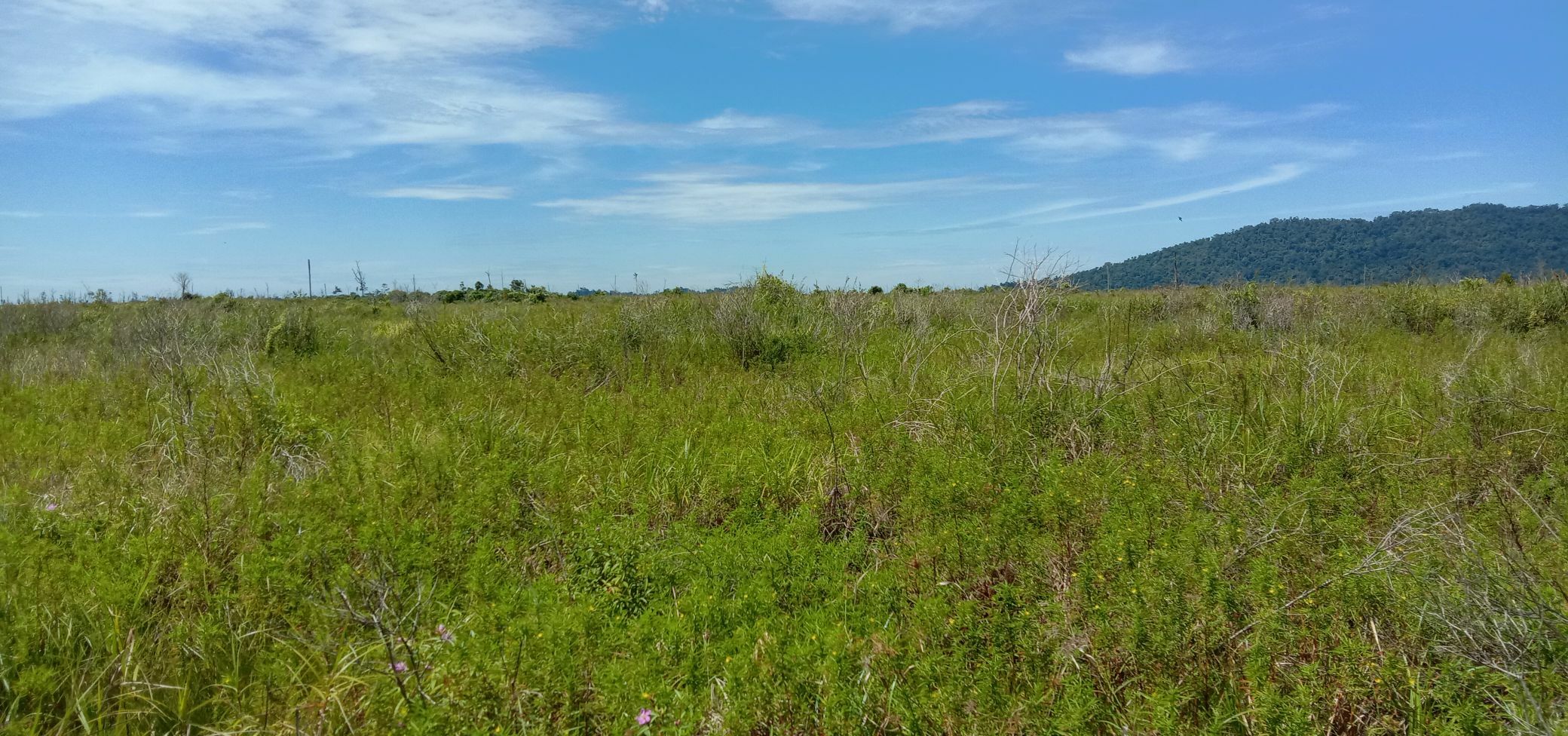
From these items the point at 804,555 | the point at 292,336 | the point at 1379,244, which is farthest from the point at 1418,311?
the point at 1379,244

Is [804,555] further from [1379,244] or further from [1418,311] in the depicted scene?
[1379,244]

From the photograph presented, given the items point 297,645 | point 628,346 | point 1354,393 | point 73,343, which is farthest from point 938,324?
point 73,343

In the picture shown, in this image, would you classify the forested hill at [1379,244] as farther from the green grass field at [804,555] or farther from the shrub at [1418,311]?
the green grass field at [804,555]

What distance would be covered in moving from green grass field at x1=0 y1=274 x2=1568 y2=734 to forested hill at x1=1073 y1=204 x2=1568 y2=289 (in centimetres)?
9843

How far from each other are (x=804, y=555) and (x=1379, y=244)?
14254cm

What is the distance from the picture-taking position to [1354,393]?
6363 millimetres

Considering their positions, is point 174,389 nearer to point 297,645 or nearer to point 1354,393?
point 297,645

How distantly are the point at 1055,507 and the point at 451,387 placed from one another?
578cm

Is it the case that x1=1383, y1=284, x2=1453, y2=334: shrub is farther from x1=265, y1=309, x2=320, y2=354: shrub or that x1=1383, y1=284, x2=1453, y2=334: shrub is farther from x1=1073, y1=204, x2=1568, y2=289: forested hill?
x1=1073, y1=204, x2=1568, y2=289: forested hill

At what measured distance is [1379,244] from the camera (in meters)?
113

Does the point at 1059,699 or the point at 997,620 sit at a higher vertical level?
the point at 997,620

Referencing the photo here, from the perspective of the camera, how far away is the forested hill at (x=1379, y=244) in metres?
102

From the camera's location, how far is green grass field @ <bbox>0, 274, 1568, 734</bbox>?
Answer: 236cm

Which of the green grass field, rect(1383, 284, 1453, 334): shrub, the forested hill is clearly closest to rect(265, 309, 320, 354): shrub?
the green grass field
